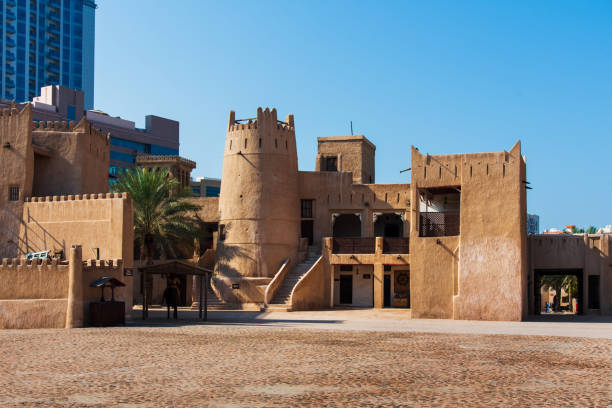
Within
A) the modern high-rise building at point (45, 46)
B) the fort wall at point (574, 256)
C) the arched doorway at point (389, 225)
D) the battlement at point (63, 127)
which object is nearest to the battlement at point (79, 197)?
the battlement at point (63, 127)

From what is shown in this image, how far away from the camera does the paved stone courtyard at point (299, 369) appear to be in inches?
436

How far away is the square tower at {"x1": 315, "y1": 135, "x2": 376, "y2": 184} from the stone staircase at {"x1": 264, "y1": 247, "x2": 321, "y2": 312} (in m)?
6.68

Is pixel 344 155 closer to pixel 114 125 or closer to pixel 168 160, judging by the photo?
pixel 168 160

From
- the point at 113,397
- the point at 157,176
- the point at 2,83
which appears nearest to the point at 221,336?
the point at 113,397

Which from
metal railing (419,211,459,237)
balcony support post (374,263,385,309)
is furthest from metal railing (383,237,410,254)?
metal railing (419,211,459,237)

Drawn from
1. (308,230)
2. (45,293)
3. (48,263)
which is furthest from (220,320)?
(308,230)

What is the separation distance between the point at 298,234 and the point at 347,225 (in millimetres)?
6049

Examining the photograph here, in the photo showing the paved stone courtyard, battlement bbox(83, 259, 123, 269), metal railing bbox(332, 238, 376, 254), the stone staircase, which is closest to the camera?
the paved stone courtyard

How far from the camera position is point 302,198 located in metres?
39.0

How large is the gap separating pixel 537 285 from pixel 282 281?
12542 mm

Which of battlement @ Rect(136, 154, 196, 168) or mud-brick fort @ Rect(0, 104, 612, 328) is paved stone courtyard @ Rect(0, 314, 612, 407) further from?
battlement @ Rect(136, 154, 196, 168)

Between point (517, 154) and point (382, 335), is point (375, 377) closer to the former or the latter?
point (382, 335)

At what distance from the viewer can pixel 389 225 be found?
140 feet

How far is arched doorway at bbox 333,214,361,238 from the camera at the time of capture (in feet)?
142
